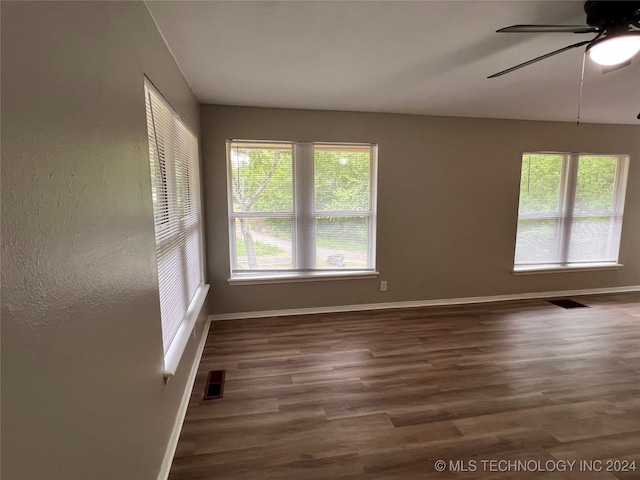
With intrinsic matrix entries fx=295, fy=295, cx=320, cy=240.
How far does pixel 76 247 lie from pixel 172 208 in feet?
3.92

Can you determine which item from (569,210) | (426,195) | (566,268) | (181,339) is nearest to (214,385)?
(181,339)

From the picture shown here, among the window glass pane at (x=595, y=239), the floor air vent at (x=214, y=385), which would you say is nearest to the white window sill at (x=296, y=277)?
the floor air vent at (x=214, y=385)

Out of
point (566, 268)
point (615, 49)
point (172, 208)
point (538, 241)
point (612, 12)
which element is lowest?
point (566, 268)

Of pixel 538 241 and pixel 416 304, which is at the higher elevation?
pixel 538 241

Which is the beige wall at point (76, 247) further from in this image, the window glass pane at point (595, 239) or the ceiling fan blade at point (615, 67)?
the window glass pane at point (595, 239)

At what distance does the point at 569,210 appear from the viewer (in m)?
4.05

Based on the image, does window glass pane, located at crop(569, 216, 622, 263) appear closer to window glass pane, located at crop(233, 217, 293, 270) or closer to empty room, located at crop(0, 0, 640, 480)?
empty room, located at crop(0, 0, 640, 480)

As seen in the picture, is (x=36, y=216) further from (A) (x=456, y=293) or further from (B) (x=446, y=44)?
(A) (x=456, y=293)

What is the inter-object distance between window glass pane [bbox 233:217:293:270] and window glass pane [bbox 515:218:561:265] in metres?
3.13

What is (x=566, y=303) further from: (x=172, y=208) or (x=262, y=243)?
(x=172, y=208)

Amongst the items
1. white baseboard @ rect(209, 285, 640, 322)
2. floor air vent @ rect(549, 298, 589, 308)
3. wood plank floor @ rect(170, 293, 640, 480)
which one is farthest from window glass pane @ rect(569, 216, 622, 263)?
wood plank floor @ rect(170, 293, 640, 480)

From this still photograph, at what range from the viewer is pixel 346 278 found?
3576 mm

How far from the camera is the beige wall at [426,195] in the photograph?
10.7ft

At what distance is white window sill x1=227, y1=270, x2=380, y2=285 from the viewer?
3.38m
